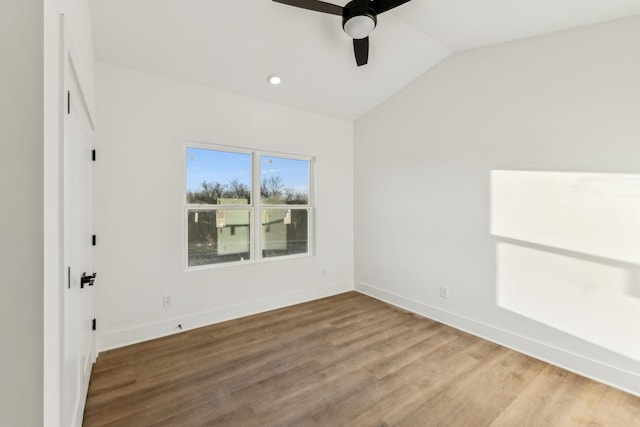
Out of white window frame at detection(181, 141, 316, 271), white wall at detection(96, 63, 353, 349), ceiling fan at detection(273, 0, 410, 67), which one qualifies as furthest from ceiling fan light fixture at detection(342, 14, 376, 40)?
white window frame at detection(181, 141, 316, 271)

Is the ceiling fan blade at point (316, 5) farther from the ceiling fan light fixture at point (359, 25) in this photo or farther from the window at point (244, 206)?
the window at point (244, 206)

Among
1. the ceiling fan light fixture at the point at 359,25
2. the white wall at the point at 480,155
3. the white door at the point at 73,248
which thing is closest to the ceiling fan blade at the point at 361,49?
the ceiling fan light fixture at the point at 359,25

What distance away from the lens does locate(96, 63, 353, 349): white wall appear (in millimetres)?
2850

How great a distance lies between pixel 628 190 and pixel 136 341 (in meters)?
4.59

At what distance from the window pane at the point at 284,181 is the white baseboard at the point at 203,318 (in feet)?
4.40

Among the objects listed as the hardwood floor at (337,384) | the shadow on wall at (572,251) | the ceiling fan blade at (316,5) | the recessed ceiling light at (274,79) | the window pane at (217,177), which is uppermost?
the recessed ceiling light at (274,79)

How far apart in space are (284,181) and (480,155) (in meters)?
2.48

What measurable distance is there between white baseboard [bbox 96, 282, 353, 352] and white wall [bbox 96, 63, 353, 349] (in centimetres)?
1

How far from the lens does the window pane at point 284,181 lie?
398 cm

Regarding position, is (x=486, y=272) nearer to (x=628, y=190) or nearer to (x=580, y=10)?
(x=628, y=190)

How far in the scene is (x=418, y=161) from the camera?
12.5ft

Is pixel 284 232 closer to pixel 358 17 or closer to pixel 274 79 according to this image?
pixel 274 79

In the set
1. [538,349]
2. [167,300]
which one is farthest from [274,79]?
[538,349]
